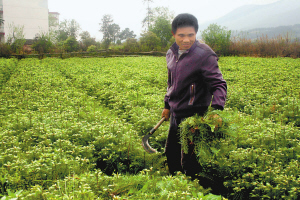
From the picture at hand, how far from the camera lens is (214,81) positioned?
2369 mm

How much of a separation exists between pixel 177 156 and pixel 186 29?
1598 mm

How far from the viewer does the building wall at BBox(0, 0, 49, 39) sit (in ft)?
137

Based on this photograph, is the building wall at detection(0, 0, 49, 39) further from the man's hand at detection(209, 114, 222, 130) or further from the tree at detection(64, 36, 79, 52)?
the man's hand at detection(209, 114, 222, 130)

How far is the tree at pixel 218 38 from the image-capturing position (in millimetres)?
24531

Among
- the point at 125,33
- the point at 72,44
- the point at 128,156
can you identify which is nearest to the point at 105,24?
the point at 125,33

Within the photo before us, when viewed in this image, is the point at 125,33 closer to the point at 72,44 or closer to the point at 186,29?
the point at 72,44

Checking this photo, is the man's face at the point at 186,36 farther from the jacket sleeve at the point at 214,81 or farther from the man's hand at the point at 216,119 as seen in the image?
the man's hand at the point at 216,119

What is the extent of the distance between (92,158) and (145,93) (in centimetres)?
456

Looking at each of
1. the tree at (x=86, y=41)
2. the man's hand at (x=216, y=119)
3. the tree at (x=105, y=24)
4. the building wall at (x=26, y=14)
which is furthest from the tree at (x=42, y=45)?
the tree at (x=105, y=24)

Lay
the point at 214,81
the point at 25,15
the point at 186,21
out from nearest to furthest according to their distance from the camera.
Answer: the point at 214,81 < the point at 186,21 < the point at 25,15

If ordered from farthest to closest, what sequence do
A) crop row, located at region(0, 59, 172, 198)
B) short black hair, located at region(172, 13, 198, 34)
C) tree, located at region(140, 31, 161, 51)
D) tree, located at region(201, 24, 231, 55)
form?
tree, located at region(140, 31, 161, 51) < tree, located at region(201, 24, 231, 55) < crop row, located at region(0, 59, 172, 198) < short black hair, located at region(172, 13, 198, 34)

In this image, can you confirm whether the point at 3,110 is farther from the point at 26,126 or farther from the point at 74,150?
the point at 74,150

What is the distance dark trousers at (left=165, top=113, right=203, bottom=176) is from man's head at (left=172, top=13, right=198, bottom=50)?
35.4 inches

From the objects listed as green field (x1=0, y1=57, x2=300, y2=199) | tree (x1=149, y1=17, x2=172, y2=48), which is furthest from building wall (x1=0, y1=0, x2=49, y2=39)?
green field (x1=0, y1=57, x2=300, y2=199)
